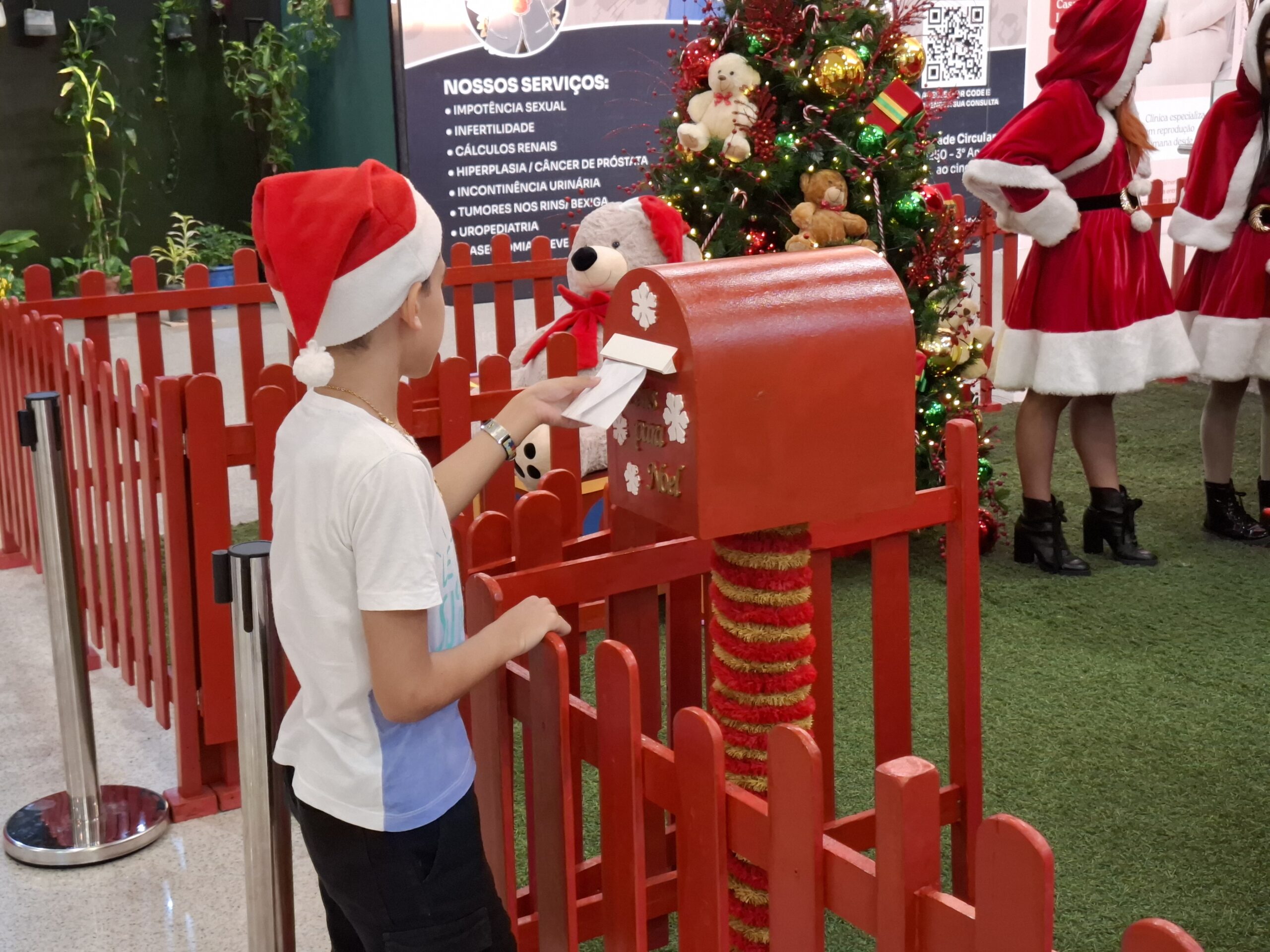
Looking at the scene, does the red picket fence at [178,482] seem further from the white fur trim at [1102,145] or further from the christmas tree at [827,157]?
the white fur trim at [1102,145]

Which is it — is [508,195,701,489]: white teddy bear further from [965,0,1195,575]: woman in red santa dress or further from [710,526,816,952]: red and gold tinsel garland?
[710,526,816,952]: red and gold tinsel garland

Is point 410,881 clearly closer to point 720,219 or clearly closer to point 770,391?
point 770,391

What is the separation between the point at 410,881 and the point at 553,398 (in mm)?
598

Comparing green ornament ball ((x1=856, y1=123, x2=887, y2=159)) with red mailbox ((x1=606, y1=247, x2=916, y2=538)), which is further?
green ornament ball ((x1=856, y1=123, x2=887, y2=159))

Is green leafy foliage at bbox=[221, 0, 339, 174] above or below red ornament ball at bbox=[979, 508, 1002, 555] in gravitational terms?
above

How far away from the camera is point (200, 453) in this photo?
2.49 metres

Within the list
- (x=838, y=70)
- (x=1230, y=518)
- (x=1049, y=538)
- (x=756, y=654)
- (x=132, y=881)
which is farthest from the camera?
(x=1230, y=518)

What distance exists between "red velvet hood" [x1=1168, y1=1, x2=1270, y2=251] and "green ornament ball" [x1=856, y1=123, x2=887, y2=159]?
40.6 inches

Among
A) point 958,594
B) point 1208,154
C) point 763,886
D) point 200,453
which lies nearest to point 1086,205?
point 1208,154

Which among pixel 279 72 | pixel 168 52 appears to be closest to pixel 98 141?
pixel 168 52

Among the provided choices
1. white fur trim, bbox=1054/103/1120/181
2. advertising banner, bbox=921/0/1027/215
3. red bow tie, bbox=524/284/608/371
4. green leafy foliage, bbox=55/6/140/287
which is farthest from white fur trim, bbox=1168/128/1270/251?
green leafy foliage, bbox=55/6/140/287

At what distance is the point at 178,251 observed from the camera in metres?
7.91

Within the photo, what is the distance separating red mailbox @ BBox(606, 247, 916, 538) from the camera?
54.9 inches

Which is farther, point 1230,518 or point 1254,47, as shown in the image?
point 1230,518
